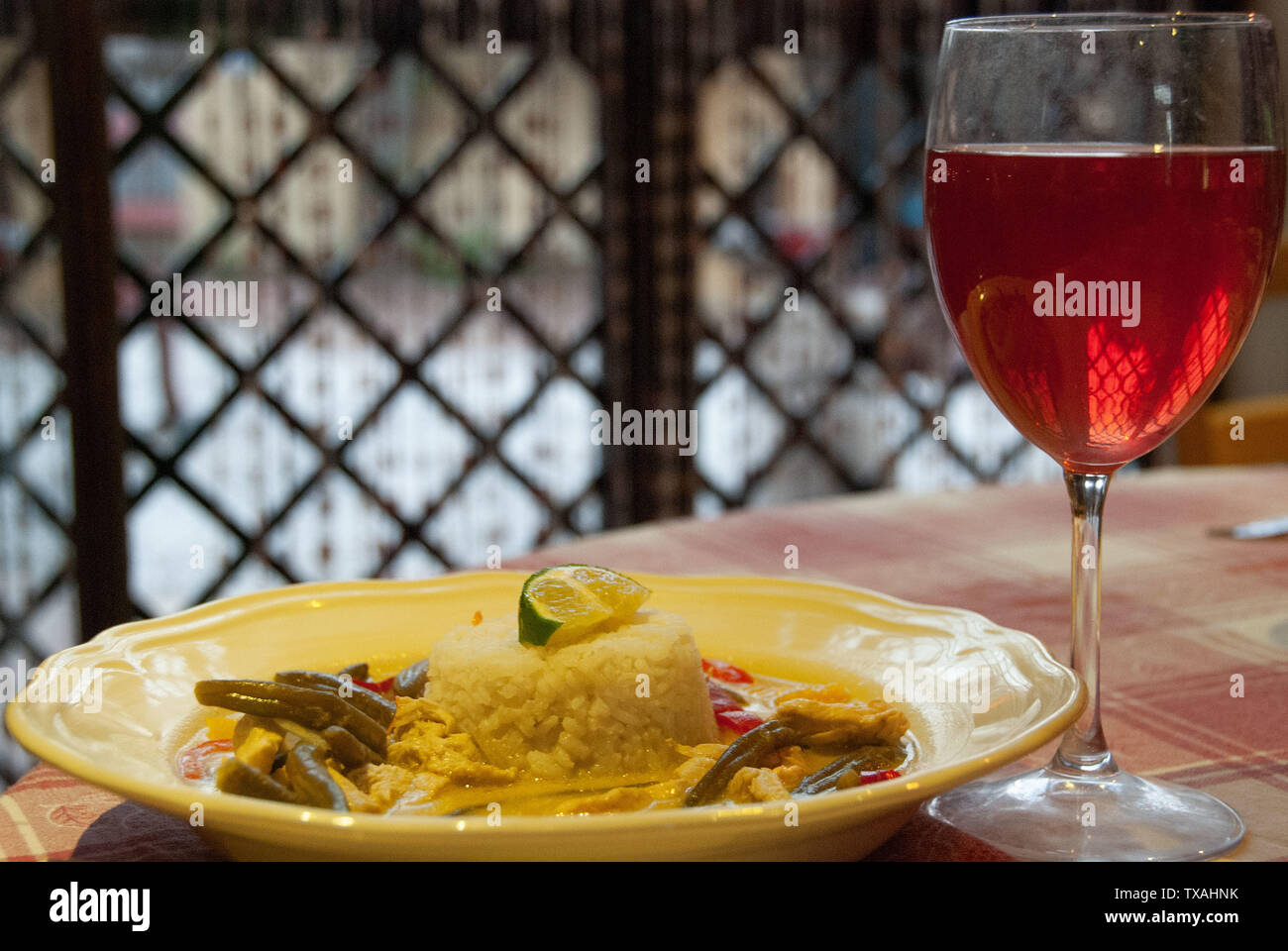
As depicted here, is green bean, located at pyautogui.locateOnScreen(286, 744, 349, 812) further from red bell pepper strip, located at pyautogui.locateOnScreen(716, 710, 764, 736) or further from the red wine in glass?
the red wine in glass

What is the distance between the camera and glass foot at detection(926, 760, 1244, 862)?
0.56 meters

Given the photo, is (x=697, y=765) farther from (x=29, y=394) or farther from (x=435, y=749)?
Result: (x=29, y=394)

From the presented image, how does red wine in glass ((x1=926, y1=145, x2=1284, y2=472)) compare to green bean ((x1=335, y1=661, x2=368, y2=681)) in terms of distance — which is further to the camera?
green bean ((x1=335, y1=661, x2=368, y2=681))

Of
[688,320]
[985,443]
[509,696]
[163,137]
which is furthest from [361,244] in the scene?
[509,696]

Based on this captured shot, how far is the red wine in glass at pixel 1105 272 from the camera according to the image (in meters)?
0.58

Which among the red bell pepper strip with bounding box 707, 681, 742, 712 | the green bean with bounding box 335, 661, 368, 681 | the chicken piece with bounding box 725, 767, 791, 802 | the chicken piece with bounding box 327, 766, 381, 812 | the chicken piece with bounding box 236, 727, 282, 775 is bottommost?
the red bell pepper strip with bounding box 707, 681, 742, 712

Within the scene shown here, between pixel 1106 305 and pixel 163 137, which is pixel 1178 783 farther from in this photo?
Answer: pixel 163 137

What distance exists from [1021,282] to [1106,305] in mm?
37

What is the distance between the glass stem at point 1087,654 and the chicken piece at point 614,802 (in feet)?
0.65

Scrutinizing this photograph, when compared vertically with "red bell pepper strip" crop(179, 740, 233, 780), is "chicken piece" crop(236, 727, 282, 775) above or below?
above

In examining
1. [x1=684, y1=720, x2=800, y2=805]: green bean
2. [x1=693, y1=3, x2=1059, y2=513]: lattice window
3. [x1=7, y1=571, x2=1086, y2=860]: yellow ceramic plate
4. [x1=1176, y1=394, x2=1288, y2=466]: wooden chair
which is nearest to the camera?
[x1=7, y1=571, x2=1086, y2=860]: yellow ceramic plate

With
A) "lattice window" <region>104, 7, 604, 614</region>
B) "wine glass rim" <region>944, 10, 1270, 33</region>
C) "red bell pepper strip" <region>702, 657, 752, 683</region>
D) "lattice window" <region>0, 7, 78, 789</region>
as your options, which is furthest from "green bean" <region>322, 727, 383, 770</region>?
"lattice window" <region>0, 7, 78, 789</region>

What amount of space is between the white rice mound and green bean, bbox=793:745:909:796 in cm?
8

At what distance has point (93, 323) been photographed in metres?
2.64
